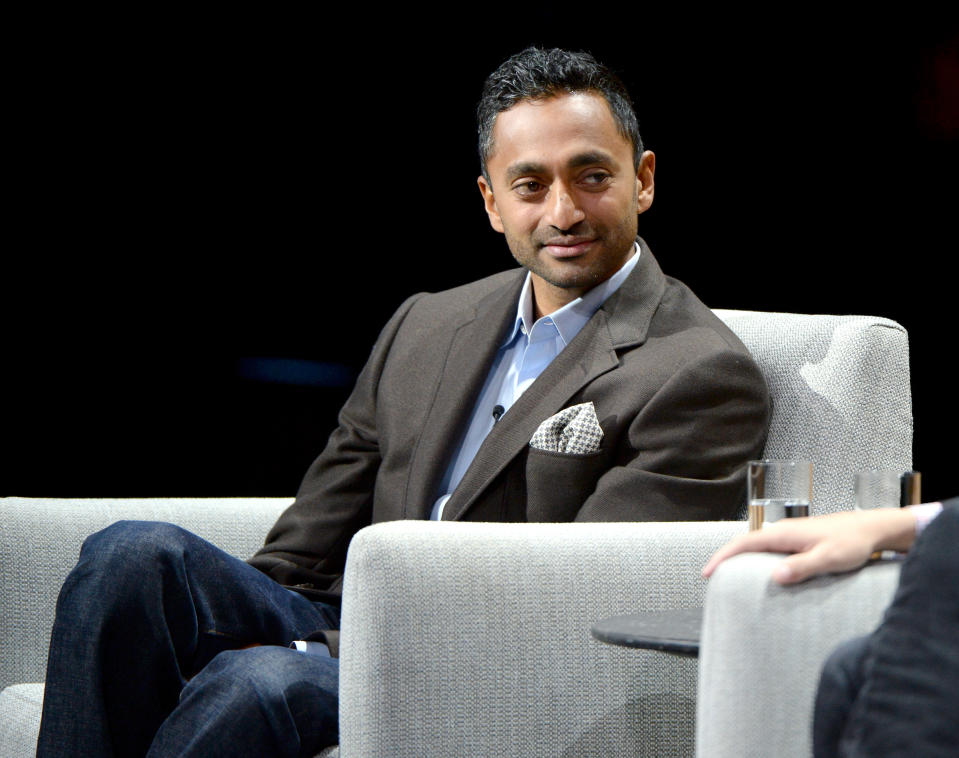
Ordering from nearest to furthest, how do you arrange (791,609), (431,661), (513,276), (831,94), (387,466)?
1. (791,609)
2. (431,661)
3. (387,466)
4. (513,276)
5. (831,94)

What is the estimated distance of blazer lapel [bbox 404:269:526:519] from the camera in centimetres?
200

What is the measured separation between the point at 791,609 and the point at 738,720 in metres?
0.11

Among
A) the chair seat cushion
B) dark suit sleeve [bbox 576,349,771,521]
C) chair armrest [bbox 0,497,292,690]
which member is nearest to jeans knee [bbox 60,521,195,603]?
the chair seat cushion

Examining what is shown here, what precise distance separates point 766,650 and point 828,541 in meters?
0.11

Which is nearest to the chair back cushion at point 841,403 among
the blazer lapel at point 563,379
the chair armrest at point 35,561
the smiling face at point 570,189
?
the blazer lapel at point 563,379

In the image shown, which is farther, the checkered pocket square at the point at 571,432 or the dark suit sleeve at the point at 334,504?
the dark suit sleeve at the point at 334,504

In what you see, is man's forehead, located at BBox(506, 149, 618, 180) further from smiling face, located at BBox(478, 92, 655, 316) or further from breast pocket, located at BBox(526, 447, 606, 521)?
breast pocket, located at BBox(526, 447, 606, 521)

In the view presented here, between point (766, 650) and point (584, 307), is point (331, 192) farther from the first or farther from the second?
point (766, 650)

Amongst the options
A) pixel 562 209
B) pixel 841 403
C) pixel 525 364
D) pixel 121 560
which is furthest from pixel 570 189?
pixel 121 560

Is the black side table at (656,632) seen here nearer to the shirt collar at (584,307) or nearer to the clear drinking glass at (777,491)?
the clear drinking glass at (777,491)

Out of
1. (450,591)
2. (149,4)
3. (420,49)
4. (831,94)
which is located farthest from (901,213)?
(450,591)

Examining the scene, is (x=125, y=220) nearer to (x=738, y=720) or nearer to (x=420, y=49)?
(x=420, y=49)

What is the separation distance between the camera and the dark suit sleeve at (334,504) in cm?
207

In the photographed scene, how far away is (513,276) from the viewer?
89.4 inches
